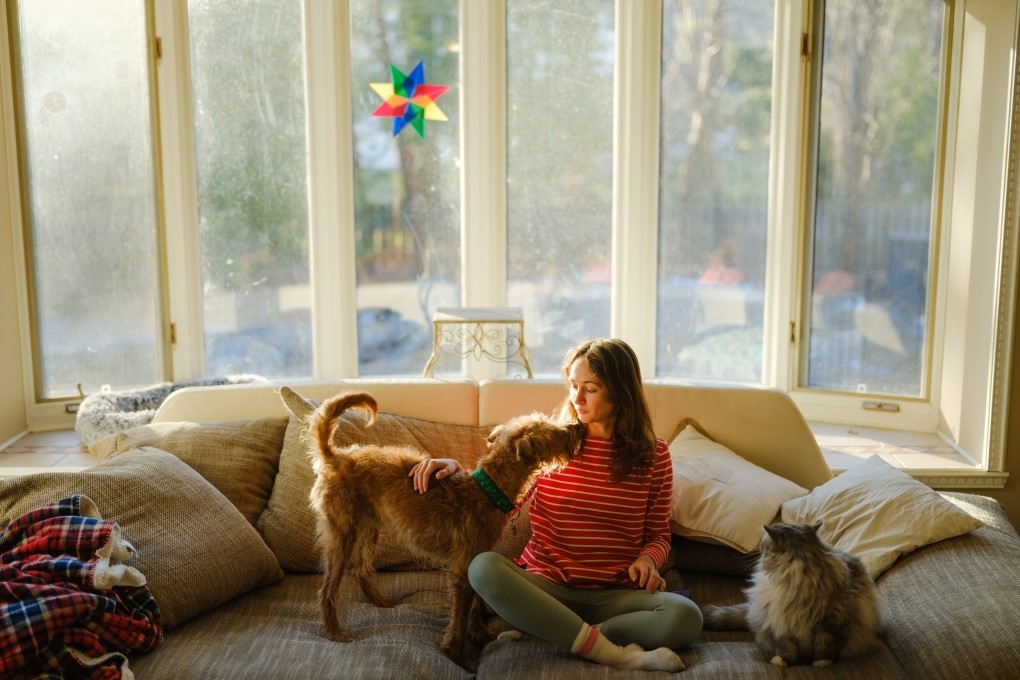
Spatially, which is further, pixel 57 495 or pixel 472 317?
pixel 472 317

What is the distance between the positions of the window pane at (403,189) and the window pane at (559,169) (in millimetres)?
280

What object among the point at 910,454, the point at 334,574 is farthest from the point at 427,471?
the point at 910,454

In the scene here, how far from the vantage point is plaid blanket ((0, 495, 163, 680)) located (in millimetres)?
1674

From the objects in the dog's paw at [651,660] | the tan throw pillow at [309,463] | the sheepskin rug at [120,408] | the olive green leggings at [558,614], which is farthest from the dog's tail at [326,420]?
the sheepskin rug at [120,408]

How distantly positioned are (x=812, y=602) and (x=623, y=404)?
59 cm

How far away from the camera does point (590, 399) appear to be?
7.06 ft

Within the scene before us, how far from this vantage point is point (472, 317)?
370 cm

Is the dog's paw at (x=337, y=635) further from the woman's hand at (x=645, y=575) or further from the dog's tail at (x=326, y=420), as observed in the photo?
the woman's hand at (x=645, y=575)

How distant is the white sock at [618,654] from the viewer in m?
1.86

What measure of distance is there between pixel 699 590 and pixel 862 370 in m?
1.93

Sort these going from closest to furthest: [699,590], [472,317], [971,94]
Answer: [699,590], [971,94], [472,317]

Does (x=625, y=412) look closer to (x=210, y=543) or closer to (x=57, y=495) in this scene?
(x=210, y=543)

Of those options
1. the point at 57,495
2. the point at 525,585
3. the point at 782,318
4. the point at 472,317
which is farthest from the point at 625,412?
the point at 782,318

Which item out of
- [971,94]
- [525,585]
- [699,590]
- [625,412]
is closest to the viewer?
[525,585]
